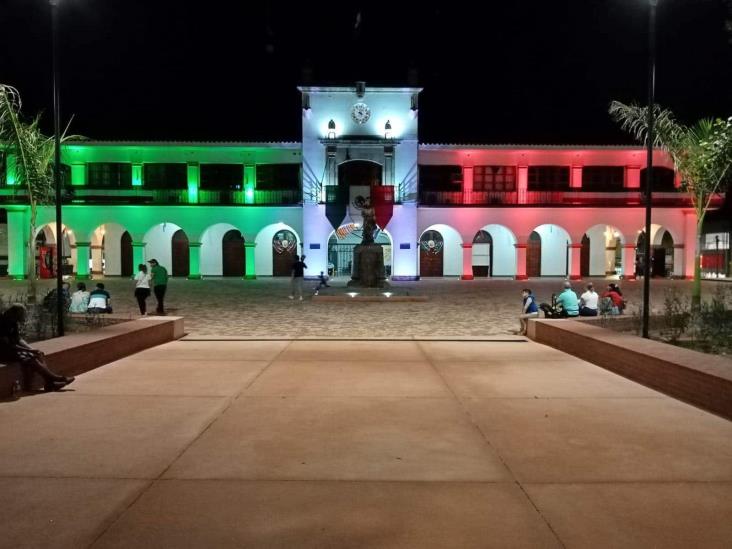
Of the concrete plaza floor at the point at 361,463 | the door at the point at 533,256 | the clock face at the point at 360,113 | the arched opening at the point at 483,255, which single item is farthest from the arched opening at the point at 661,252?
the concrete plaza floor at the point at 361,463

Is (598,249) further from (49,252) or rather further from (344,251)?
(49,252)

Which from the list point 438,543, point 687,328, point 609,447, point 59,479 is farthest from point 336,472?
point 687,328

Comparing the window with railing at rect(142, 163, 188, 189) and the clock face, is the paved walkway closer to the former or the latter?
the window with railing at rect(142, 163, 188, 189)

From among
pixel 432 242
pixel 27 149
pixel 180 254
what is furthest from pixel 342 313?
pixel 180 254

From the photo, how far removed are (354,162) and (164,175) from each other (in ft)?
30.8

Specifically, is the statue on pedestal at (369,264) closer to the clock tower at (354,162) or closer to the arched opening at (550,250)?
the clock tower at (354,162)

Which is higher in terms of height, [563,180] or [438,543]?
[563,180]

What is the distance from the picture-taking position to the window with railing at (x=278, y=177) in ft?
101

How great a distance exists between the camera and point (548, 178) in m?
31.0

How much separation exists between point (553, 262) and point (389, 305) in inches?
713

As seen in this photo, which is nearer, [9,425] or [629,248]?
[9,425]

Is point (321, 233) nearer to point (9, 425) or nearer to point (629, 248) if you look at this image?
point (629, 248)

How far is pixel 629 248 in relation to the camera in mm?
30797

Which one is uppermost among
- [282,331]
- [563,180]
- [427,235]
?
[563,180]
